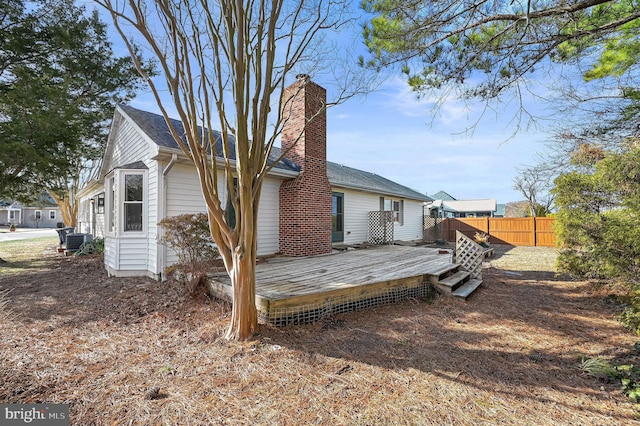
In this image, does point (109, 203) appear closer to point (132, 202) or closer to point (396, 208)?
point (132, 202)

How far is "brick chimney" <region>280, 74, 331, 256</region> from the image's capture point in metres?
8.43

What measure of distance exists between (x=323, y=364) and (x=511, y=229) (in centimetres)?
1792

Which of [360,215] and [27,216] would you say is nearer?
[360,215]

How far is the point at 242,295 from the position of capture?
335 centimetres

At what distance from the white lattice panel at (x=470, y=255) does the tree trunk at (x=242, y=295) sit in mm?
4986

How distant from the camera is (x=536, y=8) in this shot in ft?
13.4

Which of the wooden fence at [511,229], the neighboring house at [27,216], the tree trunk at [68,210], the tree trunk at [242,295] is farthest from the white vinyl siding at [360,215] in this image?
the neighboring house at [27,216]

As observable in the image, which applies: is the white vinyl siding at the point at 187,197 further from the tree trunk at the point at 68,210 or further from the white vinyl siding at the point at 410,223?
the tree trunk at the point at 68,210

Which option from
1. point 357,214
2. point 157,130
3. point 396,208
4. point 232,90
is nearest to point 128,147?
point 157,130

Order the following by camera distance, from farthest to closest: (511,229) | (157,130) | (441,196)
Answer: (441,196) < (511,229) < (157,130)

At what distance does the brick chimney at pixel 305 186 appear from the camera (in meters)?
8.43

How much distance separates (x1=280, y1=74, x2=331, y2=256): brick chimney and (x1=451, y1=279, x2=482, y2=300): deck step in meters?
4.17

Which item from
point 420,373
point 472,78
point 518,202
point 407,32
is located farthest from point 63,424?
point 518,202

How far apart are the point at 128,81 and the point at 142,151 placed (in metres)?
7.20
